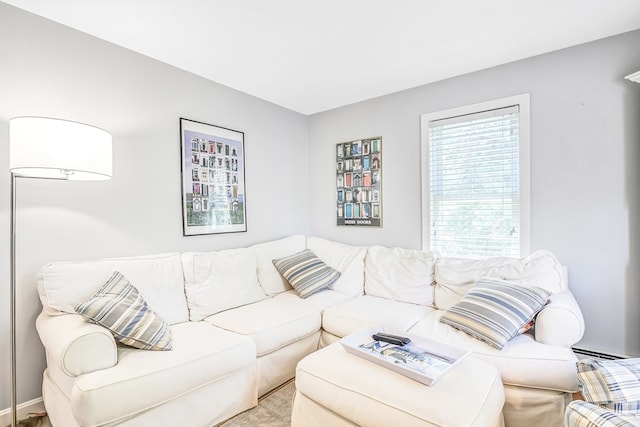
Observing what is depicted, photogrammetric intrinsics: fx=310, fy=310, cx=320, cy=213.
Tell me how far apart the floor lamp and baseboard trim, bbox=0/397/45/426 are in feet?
0.95

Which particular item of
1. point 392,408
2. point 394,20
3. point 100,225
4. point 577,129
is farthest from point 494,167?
point 100,225

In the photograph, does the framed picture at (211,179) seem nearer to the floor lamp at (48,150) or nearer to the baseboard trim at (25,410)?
the floor lamp at (48,150)

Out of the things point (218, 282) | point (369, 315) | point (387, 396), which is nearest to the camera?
point (387, 396)

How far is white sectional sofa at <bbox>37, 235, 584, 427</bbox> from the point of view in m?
1.49

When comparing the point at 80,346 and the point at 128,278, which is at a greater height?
the point at 128,278

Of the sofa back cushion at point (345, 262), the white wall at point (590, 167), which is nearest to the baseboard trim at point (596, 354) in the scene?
the white wall at point (590, 167)

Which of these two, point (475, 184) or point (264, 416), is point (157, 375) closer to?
point (264, 416)

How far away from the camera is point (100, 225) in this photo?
7.20 feet

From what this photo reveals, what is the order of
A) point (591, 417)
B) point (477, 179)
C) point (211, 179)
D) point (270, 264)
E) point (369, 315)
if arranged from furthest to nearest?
point (270, 264)
point (211, 179)
point (477, 179)
point (369, 315)
point (591, 417)

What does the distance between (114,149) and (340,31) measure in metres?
1.82

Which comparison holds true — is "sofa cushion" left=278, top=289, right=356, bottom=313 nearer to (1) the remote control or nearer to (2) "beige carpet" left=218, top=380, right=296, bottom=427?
(2) "beige carpet" left=218, top=380, right=296, bottom=427

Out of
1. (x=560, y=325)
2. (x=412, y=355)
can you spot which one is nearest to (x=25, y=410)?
(x=412, y=355)

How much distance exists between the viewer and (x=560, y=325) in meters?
1.76

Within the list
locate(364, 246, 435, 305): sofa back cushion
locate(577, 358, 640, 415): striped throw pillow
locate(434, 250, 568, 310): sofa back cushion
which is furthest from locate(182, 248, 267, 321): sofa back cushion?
locate(577, 358, 640, 415): striped throw pillow
